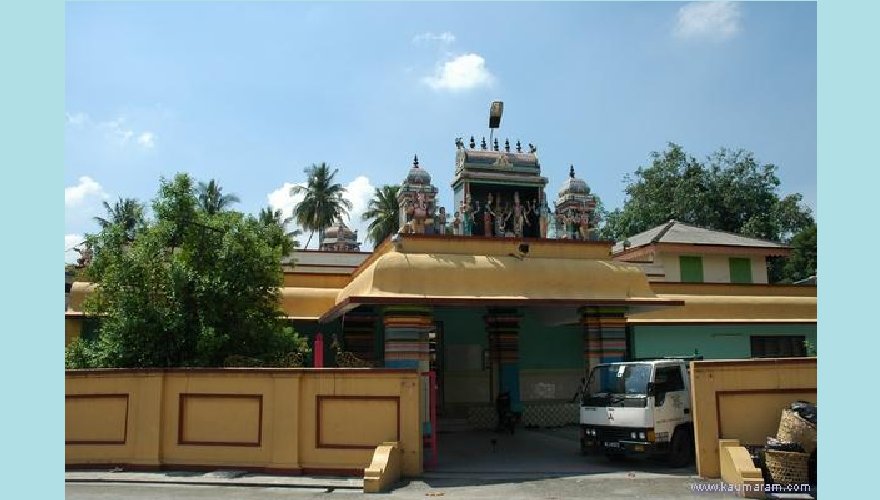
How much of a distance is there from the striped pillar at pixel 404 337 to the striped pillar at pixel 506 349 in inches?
216

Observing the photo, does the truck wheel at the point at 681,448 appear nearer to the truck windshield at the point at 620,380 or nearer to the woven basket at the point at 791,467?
the truck windshield at the point at 620,380

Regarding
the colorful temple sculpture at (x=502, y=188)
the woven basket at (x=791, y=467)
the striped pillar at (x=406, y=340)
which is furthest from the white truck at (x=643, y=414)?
the colorful temple sculpture at (x=502, y=188)

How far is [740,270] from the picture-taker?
1022 inches

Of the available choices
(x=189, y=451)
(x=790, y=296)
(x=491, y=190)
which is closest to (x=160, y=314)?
(x=189, y=451)

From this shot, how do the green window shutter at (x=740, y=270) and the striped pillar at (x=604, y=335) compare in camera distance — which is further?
the green window shutter at (x=740, y=270)

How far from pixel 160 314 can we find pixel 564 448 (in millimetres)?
9335

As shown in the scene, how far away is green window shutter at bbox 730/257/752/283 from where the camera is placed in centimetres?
2583

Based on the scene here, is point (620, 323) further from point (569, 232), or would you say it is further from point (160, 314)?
point (160, 314)

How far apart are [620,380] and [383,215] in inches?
1363

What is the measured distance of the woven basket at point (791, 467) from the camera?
10820 millimetres

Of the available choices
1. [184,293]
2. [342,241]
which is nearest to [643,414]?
[184,293]

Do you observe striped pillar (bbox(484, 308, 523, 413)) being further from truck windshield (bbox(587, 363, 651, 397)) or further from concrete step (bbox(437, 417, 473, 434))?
truck windshield (bbox(587, 363, 651, 397))

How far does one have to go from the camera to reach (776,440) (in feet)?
37.5

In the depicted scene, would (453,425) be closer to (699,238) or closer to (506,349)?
(506,349)
